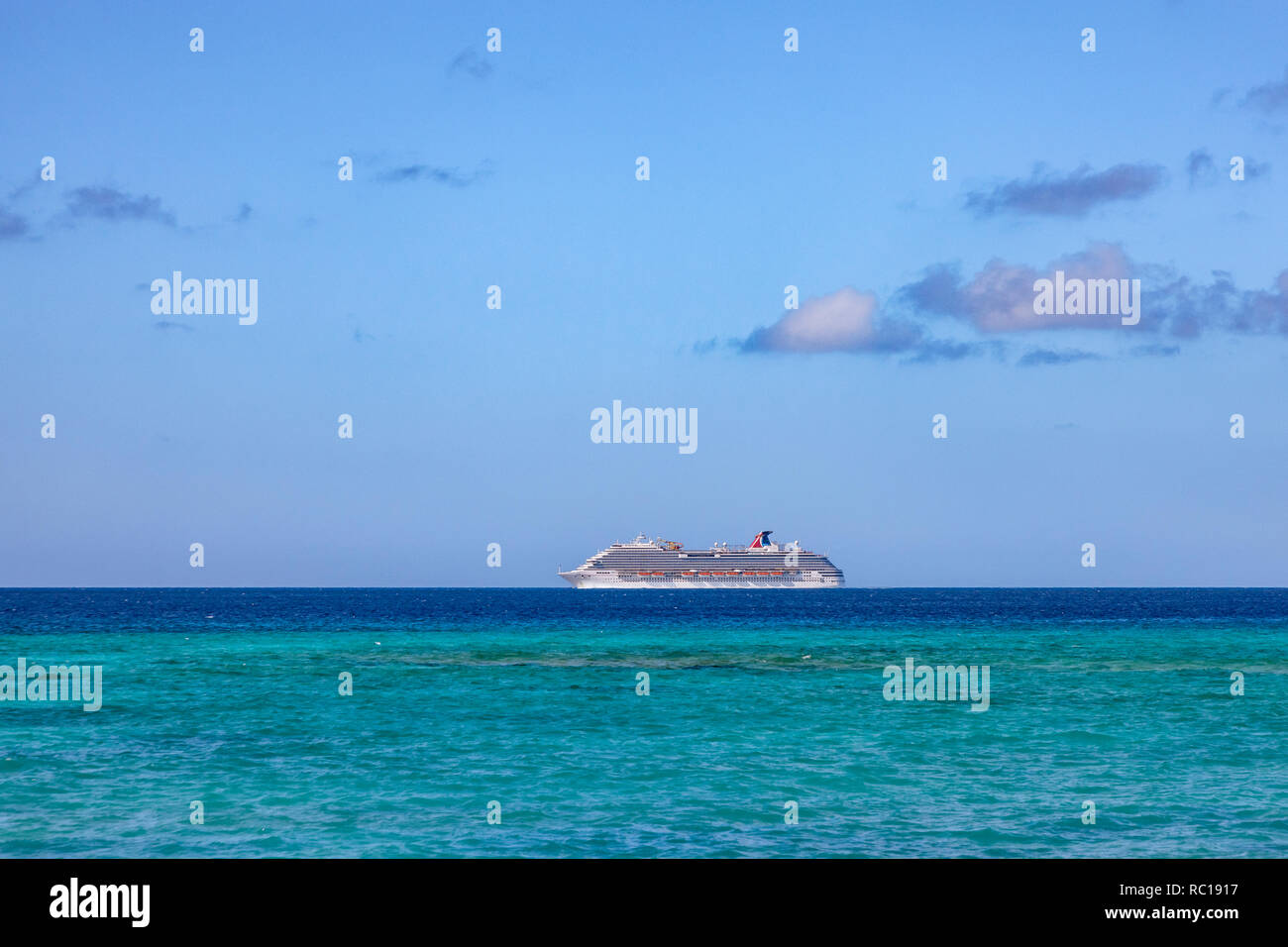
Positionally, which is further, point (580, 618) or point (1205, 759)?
point (580, 618)

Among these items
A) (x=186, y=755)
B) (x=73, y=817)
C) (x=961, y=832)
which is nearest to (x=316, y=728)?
(x=186, y=755)
